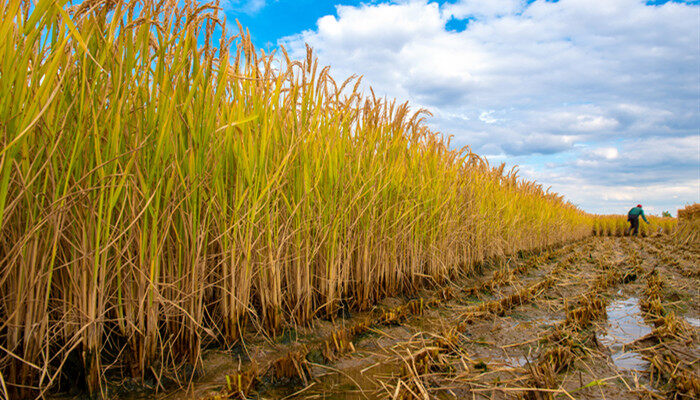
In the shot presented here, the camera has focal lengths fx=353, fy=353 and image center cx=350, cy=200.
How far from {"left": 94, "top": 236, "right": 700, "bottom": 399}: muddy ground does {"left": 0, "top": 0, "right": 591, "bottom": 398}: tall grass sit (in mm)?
284

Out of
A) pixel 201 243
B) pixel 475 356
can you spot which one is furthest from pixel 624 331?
pixel 201 243

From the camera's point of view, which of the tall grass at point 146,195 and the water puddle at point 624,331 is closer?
the tall grass at point 146,195

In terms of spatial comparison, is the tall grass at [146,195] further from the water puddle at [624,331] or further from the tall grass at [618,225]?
the tall grass at [618,225]

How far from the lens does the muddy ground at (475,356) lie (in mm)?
1700

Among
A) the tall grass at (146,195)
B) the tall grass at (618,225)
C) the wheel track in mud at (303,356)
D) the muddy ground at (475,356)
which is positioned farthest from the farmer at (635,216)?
the tall grass at (146,195)

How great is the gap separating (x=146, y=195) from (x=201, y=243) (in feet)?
1.27

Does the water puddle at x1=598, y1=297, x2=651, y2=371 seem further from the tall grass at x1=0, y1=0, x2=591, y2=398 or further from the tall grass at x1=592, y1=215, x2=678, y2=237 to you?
the tall grass at x1=592, y1=215, x2=678, y2=237

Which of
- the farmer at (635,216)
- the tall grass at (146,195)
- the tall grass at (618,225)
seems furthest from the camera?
the tall grass at (618,225)

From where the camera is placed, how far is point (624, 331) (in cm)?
274

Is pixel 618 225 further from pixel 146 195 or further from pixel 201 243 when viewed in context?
pixel 146 195

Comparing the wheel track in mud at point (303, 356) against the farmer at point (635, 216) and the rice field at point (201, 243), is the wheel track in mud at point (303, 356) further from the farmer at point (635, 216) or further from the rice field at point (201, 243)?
the farmer at point (635, 216)

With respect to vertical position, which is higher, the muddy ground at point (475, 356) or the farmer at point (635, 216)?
the farmer at point (635, 216)

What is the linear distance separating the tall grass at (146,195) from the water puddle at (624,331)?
1.88 m

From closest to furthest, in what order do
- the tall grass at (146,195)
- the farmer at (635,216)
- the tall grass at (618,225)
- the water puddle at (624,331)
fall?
the tall grass at (146,195), the water puddle at (624,331), the farmer at (635,216), the tall grass at (618,225)
